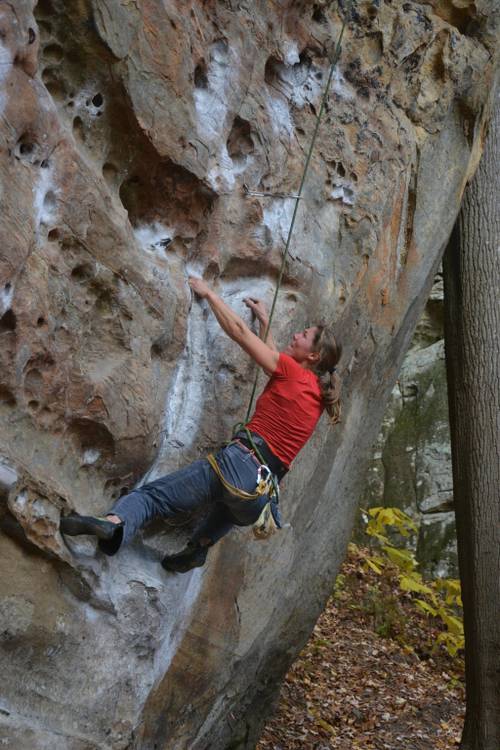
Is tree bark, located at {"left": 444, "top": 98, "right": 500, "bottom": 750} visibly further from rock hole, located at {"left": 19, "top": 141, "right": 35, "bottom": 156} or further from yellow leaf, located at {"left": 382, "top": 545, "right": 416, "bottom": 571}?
rock hole, located at {"left": 19, "top": 141, "right": 35, "bottom": 156}

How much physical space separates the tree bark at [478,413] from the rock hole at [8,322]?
172 inches

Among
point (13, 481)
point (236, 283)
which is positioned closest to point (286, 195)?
point (236, 283)

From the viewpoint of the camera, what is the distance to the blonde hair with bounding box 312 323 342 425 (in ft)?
14.5

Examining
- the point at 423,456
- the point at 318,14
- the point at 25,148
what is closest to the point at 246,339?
the point at 25,148

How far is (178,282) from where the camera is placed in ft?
14.5

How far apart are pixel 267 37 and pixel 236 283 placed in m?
1.34

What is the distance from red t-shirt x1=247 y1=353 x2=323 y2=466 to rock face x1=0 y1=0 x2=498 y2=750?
0.41 metres

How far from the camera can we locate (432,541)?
11.5 metres

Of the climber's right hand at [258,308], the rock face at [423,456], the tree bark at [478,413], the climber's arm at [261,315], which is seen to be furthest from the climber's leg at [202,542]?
the rock face at [423,456]

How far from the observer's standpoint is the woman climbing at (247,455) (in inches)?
162

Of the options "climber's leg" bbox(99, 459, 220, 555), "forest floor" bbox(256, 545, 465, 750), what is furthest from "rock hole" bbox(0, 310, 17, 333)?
"forest floor" bbox(256, 545, 465, 750)

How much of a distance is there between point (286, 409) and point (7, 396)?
136cm

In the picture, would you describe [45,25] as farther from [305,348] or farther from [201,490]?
[201,490]

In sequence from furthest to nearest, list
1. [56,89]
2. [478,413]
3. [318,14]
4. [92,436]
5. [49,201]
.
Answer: [478,413] → [318,14] → [92,436] → [56,89] → [49,201]
